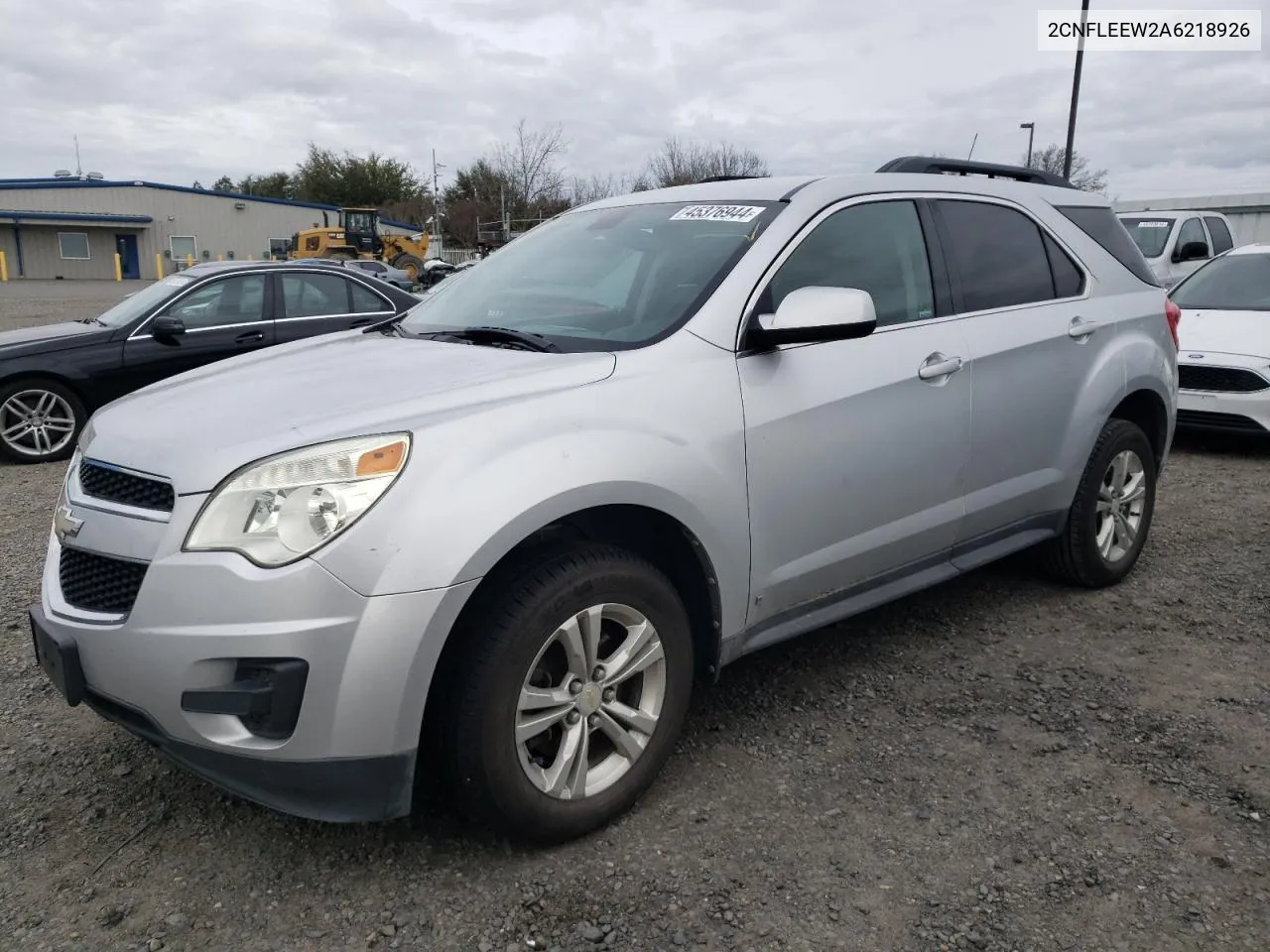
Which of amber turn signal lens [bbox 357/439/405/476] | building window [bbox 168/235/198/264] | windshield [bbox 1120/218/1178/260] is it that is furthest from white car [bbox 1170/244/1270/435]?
building window [bbox 168/235/198/264]

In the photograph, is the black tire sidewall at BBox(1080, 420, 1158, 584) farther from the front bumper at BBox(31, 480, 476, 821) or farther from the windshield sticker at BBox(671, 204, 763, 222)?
the front bumper at BBox(31, 480, 476, 821)

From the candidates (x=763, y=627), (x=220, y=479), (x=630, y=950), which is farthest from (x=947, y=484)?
(x=220, y=479)

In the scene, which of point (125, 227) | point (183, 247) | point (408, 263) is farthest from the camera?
point (183, 247)

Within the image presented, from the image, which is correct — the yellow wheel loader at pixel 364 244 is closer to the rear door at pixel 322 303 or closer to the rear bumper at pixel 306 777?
the rear door at pixel 322 303

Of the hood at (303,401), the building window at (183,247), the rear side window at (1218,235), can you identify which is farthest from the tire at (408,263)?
the hood at (303,401)

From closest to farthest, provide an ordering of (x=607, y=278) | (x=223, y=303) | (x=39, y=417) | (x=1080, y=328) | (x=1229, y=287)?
(x=607, y=278), (x=1080, y=328), (x=39, y=417), (x=223, y=303), (x=1229, y=287)

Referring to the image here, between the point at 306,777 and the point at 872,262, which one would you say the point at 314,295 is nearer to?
the point at 872,262

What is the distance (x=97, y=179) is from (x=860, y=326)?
58959 millimetres

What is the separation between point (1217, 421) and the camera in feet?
24.4

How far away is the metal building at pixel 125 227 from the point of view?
48438mm

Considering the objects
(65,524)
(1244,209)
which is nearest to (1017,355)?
(65,524)

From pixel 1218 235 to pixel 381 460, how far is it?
1422 cm

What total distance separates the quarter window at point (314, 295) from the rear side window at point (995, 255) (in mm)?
6270

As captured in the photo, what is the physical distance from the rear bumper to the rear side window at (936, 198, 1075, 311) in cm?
259
